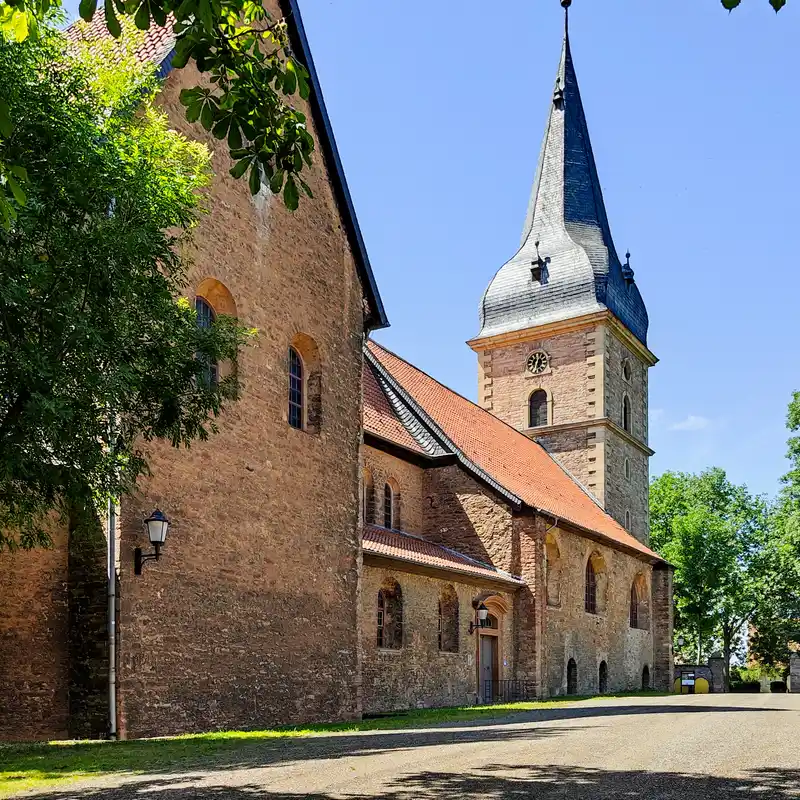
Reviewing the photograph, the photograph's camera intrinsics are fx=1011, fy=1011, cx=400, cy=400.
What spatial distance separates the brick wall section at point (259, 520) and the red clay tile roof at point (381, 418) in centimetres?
610

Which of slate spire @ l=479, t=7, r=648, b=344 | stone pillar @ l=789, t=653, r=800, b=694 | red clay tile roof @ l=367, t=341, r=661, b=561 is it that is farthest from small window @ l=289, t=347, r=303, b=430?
stone pillar @ l=789, t=653, r=800, b=694

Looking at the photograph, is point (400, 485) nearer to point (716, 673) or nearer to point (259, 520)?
point (259, 520)

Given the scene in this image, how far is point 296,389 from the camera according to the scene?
18.6 metres

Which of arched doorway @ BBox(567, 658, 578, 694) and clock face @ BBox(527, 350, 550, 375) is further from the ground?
clock face @ BBox(527, 350, 550, 375)

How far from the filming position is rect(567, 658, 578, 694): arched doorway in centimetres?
3020

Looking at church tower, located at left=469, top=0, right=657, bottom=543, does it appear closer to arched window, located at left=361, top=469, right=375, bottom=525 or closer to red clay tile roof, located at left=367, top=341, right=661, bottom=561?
red clay tile roof, located at left=367, top=341, right=661, bottom=561

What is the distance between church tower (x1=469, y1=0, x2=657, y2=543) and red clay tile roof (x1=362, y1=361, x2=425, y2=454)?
1371 centimetres

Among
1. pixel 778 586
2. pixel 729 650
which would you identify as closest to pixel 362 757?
pixel 778 586

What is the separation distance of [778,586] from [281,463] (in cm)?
4137

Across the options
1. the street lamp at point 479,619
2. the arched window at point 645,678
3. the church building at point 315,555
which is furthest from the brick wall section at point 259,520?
the arched window at point 645,678

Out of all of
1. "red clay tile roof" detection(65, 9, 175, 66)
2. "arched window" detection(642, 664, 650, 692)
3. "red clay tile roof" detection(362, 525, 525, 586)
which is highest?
"red clay tile roof" detection(65, 9, 175, 66)

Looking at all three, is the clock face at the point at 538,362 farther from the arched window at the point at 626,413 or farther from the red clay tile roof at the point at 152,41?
the red clay tile roof at the point at 152,41

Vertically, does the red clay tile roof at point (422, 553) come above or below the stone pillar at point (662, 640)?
above

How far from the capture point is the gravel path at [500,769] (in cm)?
723
